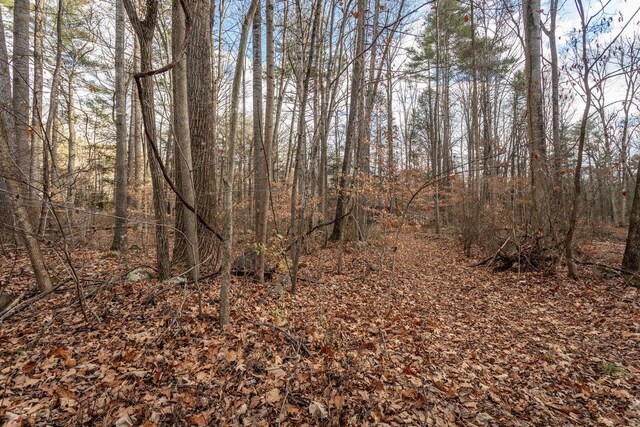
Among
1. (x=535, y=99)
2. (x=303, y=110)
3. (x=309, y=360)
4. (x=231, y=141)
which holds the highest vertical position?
(x=535, y=99)

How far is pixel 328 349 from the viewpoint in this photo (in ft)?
9.87

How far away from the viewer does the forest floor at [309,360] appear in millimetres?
2178

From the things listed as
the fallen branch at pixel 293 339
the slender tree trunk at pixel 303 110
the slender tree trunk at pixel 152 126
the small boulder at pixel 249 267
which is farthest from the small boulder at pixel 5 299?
the slender tree trunk at pixel 303 110

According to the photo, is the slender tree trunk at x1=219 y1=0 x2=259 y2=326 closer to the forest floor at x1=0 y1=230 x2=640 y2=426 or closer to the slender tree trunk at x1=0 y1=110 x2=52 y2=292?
the forest floor at x1=0 y1=230 x2=640 y2=426

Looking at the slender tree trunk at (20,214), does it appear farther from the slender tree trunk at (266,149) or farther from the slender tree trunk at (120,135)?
the slender tree trunk at (120,135)

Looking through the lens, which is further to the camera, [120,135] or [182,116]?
[120,135]

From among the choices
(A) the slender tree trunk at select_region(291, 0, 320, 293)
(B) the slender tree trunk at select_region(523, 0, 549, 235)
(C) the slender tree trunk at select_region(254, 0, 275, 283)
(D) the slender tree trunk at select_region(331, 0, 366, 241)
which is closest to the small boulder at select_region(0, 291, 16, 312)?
(C) the slender tree trunk at select_region(254, 0, 275, 283)

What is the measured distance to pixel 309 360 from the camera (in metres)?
2.79

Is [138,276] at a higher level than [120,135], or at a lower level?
lower

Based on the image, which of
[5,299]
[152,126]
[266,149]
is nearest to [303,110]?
[266,149]

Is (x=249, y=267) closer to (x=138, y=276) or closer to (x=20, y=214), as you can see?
(x=138, y=276)

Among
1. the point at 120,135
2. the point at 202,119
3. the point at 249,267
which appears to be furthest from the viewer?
the point at 120,135

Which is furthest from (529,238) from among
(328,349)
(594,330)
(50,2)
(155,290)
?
(50,2)

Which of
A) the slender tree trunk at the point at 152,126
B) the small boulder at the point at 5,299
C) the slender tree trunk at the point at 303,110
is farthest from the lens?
the slender tree trunk at the point at 303,110
